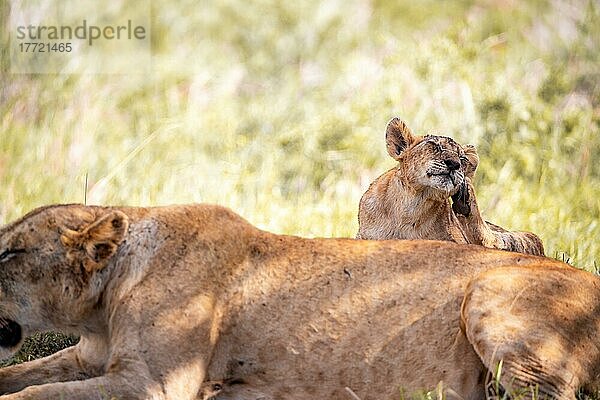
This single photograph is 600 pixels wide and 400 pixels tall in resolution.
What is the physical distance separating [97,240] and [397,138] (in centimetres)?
280

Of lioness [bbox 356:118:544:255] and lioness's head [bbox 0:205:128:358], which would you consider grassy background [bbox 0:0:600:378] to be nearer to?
lioness [bbox 356:118:544:255]

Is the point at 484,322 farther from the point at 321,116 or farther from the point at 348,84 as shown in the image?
the point at 348,84

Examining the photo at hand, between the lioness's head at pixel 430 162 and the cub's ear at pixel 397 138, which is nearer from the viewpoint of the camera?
the lioness's head at pixel 430 162

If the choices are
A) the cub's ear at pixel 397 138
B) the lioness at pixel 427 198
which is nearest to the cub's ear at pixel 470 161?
the lioness at pixel 427 198

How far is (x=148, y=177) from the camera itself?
1087 centimetres

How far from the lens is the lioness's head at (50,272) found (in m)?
5.44

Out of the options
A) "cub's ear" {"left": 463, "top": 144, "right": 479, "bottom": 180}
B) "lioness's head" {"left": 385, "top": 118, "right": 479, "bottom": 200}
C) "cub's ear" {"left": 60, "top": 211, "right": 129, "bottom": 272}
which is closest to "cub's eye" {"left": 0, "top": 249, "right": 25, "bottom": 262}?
"cub's ear" {"left": 60, "top": 211, "right": 129, "bottom": 272}

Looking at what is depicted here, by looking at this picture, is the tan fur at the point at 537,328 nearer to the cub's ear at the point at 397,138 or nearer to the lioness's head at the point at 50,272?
the lioness's head at the point at 50,272

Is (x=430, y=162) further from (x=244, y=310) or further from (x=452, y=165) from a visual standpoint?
(x=244, y=310)

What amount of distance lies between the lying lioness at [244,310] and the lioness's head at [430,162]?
1.52 m

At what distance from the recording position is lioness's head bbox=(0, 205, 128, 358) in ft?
17.8

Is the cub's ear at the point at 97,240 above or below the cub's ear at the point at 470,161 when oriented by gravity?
below

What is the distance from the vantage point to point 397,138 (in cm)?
776

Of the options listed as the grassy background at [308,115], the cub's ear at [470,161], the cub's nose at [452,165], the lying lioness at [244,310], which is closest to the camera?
the lying lioness at [244,310]
